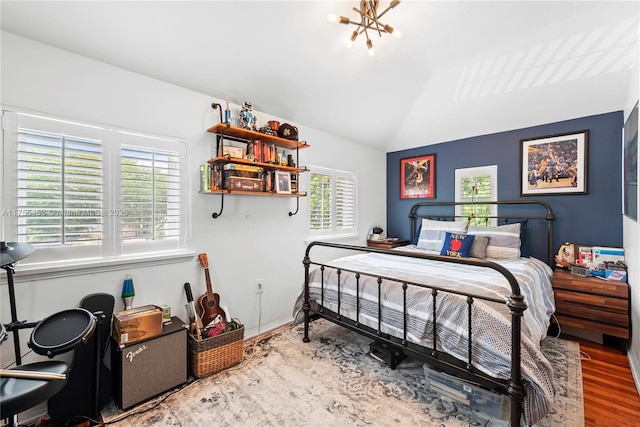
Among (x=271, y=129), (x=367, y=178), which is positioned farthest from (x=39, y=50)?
(x=367, y=178)

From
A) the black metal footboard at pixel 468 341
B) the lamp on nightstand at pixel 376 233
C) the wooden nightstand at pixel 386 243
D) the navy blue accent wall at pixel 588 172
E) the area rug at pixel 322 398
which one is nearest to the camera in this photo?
the black metal footboard at pixel 468 341

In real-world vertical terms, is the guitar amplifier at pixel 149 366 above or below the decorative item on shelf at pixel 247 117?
below

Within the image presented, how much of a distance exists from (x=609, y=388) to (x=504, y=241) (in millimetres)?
1446

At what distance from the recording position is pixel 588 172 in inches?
117

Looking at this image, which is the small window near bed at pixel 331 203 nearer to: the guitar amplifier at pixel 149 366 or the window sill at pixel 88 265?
the window sill at pixel 88 265

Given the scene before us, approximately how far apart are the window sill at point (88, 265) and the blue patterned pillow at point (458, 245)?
2.64 metres

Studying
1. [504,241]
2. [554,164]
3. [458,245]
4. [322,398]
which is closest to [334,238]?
[458,245]

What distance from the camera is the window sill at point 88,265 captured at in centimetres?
169

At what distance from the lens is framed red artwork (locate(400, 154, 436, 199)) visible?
409 cm

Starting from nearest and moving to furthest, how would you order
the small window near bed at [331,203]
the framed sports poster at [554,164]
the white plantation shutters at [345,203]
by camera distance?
the framed sports poster at [554,164] < the small window near bed at [331,203] < the white plantation shutters at [345,203]

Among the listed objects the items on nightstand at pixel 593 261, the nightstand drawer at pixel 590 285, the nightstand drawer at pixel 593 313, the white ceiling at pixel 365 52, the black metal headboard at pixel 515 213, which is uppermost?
the white ceiling at pixel 365 52

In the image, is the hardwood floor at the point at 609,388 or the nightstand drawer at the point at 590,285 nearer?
the hardwood floor at the point at 609,388

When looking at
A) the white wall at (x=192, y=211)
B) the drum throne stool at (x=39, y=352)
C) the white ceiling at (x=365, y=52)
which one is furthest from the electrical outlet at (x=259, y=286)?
the white ceiling at (x=365, y=52)

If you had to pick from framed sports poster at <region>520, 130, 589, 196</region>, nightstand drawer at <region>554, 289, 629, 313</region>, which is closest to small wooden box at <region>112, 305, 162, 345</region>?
nightstand drawer at <region>554, 289, 629, 313</region>
